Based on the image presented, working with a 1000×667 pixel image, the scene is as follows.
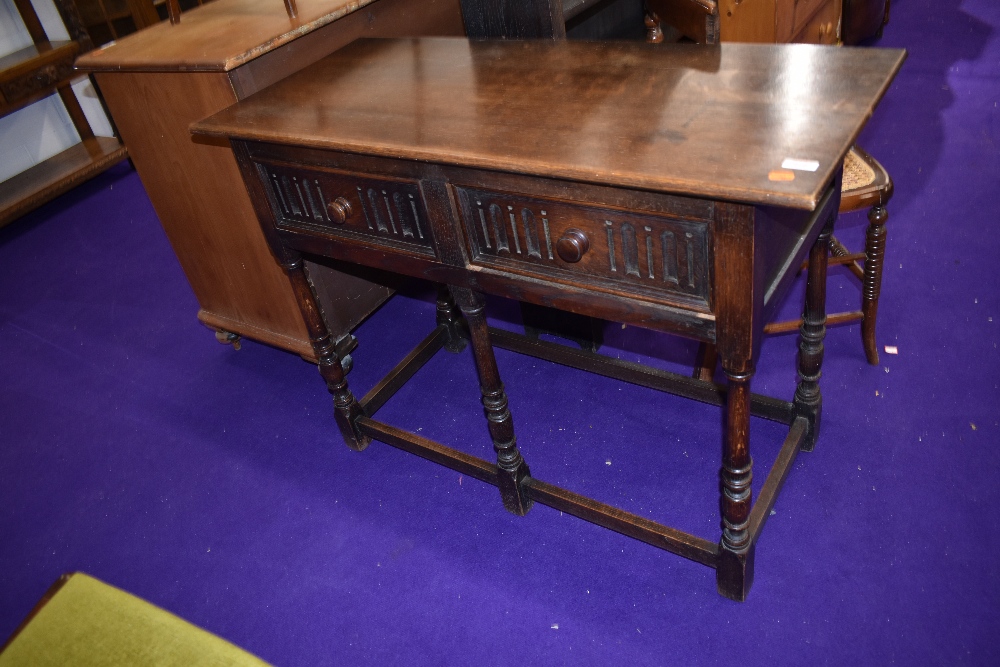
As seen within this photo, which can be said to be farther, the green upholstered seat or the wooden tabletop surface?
the green upholstered seat

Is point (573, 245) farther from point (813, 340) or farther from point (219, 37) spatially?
point (219, 37)

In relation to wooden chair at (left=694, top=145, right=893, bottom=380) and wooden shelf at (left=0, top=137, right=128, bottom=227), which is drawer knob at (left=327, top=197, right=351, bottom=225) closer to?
wooden chair at (left=694, top=145, right=893, bottom=380)

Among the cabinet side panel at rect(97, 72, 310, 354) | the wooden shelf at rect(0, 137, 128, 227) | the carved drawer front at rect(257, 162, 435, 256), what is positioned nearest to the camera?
the carved drawer front at rect(257, 162, 435, 256)

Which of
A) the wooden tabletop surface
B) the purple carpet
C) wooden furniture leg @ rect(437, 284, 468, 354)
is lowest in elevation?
the purple carpet

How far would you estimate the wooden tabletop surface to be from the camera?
4.44ft

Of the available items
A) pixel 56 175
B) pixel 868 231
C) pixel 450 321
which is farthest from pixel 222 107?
pixel 56 175

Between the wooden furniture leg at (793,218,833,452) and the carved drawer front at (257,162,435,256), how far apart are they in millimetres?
960

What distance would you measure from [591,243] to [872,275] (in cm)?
118

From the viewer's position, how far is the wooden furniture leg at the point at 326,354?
2.22 m

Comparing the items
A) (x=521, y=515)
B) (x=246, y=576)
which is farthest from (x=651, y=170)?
(x=246, y=576)

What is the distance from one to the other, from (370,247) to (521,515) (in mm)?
852

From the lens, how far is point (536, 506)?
228 centimetres

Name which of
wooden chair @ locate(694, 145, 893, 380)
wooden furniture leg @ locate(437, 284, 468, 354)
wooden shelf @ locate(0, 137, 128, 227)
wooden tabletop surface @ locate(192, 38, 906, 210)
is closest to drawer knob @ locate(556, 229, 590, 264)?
wooden tabletop surface @ locate(192, 38, 906, 210)

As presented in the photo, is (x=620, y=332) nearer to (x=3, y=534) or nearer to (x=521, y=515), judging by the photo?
(x=521, y=515)
